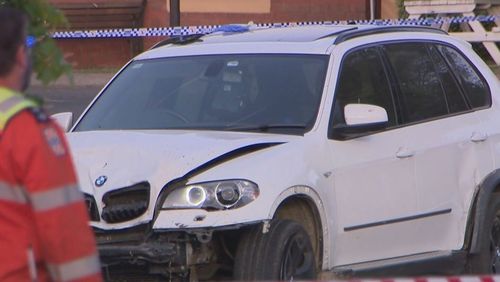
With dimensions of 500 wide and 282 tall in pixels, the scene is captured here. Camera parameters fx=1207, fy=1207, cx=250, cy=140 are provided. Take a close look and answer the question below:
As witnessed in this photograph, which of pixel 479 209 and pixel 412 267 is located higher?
pixel 479 209

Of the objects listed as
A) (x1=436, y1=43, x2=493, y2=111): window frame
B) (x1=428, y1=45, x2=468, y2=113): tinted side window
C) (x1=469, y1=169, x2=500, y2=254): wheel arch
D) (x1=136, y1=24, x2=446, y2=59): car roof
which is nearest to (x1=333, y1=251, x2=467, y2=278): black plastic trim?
(x1=469, y1=169, x2=500, y2=254): wheel arch

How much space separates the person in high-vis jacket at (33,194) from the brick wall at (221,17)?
25358 mm

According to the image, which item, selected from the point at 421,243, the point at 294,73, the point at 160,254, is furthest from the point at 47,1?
the point at 421,243

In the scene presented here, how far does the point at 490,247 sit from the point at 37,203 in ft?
16.9

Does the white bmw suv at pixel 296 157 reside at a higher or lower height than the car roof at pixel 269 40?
lower

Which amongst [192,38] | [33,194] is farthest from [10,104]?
[192,38]

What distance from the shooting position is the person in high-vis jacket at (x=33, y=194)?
327cm

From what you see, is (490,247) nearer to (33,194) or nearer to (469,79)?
(469,79)

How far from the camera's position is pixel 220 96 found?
7.45 m

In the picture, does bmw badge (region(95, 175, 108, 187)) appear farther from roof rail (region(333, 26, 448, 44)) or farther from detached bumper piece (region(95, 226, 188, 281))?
roof rail (region(333, 26, 448, 44))

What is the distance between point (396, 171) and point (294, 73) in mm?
868

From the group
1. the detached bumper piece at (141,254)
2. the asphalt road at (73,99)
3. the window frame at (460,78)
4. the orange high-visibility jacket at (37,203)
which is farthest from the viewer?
the asphalt road at (73,99)

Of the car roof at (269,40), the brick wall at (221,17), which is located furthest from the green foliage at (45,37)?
the brick wall at (221,17)

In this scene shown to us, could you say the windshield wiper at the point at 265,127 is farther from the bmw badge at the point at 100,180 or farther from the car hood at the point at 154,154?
the bmw badge at the point at 100,180
